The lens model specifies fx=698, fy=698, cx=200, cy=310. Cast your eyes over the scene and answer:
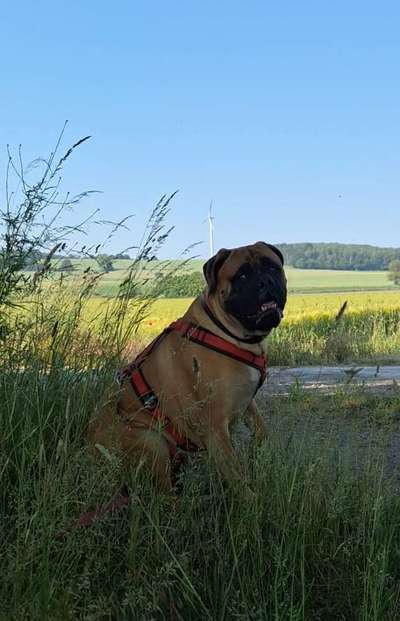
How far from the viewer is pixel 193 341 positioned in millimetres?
3270

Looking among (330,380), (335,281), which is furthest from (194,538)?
(335,281)

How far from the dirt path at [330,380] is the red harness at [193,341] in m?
1.30

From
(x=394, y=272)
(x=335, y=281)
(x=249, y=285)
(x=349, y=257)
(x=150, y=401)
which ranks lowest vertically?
(x=335, y=281)

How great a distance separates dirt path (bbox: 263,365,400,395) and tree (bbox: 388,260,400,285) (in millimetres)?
43396

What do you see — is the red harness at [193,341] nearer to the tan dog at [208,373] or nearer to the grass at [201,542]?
the tan dog at [208,373]

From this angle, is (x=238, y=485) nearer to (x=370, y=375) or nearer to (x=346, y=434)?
(x=346, y=434)

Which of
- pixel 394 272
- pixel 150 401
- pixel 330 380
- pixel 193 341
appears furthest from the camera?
pixel 394 272

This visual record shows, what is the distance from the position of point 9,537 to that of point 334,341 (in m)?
8.14

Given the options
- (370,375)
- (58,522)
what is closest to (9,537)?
(58,522)

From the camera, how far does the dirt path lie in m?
4.94

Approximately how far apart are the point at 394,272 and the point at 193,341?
50.3 m

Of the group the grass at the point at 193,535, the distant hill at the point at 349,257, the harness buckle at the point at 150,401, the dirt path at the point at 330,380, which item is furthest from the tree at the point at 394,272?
the grass at the point at 193,535

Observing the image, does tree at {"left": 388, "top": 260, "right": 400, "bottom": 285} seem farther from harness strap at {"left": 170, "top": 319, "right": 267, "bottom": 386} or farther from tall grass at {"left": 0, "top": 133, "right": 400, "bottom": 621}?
tall grass at {"left": 0, "top": 133, "right": 400, "bottom": 621}

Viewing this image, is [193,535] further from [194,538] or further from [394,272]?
[394,272]
